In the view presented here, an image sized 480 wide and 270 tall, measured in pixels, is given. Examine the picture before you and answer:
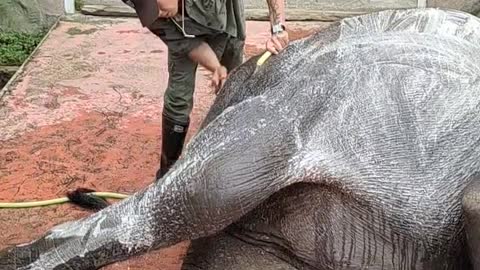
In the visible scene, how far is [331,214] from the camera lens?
233cm

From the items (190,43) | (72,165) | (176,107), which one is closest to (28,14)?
(72,165)

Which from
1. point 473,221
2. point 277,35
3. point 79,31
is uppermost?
point 473,221

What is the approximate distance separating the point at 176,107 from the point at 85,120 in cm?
85

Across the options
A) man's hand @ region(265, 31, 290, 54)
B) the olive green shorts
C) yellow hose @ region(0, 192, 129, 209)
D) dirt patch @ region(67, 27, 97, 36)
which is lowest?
dirt patch @ region(67, 27, 97, 36)

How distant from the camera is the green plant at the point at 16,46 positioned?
17.8 ft

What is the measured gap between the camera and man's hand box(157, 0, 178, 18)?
3.09 metres

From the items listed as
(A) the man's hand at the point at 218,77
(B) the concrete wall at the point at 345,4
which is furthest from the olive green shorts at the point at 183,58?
(B) the concrete wall at the point at 345,4

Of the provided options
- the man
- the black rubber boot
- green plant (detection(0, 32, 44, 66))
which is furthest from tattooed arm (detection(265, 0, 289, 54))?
green plant (detection(0, 32, 44, 66))

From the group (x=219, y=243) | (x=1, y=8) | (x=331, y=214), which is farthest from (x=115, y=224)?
(x=1, y=8)

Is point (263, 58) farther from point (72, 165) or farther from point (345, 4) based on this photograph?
point (345, 4)

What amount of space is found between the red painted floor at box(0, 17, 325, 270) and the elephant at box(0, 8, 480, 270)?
2.23 feet

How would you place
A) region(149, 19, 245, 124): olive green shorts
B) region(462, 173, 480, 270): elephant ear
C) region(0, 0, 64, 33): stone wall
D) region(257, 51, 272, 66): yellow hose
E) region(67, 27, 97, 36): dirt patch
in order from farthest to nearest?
region(0, 0, 64, 33): stone wall → region(67, 27, 97, 36): dirt patch → region(149, 19, 245, 124): olive green shorts → region(257, 51, 272, 66): yellow hose → region(462, 173, 480, 270): elephant ear

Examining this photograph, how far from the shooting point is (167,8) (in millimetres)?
3119

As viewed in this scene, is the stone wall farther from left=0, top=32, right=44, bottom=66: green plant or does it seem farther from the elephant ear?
the elephant ear
